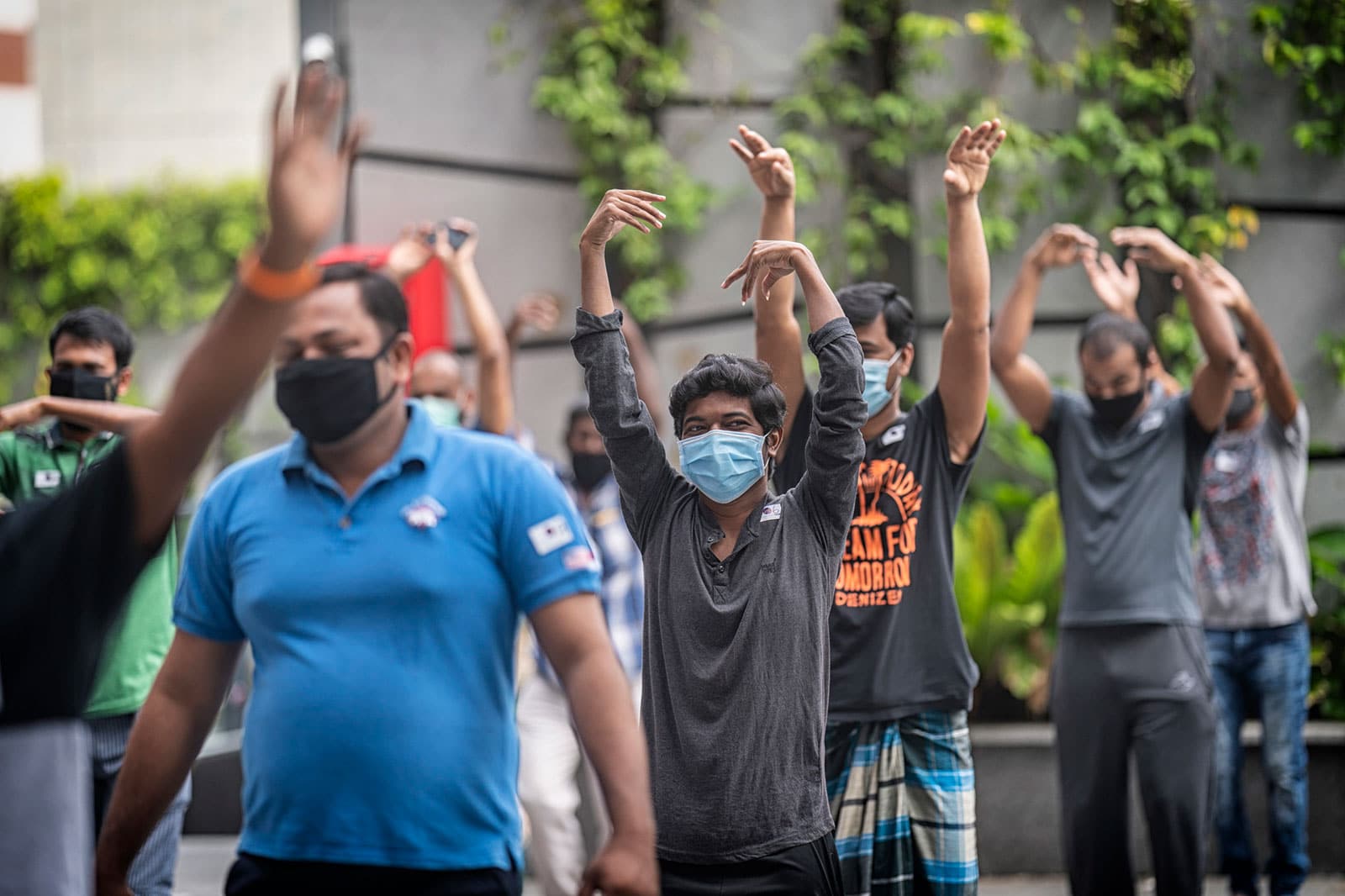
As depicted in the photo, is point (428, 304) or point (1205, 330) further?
point (428, 304)

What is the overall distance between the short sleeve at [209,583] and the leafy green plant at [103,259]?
12507 millimetres

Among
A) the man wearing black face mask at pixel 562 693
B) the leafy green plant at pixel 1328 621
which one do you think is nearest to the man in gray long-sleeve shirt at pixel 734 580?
the man wearing black face mask at pixel 562 693

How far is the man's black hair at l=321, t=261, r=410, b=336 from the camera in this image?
2691mm

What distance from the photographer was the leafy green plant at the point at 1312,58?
702 cm

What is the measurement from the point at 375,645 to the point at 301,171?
91cm

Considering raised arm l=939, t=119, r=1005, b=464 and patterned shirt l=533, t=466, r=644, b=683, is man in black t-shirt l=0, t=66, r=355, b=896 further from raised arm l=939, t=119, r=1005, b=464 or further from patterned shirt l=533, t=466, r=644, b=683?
patterned shirt l=533, t=466, r=644, b=683

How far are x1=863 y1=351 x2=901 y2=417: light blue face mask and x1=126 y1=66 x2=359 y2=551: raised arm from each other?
6.62ft

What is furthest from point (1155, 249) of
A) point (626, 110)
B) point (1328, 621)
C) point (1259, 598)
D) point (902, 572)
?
point (626, 110)

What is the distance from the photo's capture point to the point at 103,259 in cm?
1485

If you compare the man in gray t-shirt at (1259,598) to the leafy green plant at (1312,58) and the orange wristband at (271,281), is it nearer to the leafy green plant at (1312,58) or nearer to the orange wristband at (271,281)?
the leafy green plant at (1312,58)

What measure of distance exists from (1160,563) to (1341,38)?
3.75 metres

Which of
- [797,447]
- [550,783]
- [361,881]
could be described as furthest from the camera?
[550,783]

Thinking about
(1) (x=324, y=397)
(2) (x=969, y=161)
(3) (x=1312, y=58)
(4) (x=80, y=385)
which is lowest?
(1) (x=324, y=397)

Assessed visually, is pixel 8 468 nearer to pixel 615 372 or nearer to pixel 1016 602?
pixel 615 372
